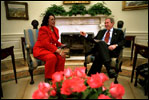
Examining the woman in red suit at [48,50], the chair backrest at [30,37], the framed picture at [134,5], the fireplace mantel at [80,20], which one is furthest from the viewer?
the fireplace mantel at [80,20]

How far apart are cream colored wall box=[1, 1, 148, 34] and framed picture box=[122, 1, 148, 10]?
11cm

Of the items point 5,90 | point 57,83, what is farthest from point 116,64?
point 5,90

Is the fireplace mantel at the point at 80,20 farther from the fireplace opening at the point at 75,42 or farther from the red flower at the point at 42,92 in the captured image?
the red flower at the point at 42,92

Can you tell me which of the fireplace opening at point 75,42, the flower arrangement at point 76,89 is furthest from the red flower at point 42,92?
the fireplace opening at point 75,42

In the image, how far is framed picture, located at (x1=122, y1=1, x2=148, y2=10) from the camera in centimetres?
348

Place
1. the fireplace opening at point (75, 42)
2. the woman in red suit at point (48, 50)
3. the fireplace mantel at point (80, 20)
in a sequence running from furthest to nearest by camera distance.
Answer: the fireplace mantel at point (80, 20) → the fireplace opening at point (75, 42) → the woman in red suit at point (48, 50)

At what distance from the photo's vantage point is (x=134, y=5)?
11.7 feet

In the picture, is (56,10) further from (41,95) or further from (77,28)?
(41,95)

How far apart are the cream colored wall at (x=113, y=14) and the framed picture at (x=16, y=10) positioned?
0.37 feet

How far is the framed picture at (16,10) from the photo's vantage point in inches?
140

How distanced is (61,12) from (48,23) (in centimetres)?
149

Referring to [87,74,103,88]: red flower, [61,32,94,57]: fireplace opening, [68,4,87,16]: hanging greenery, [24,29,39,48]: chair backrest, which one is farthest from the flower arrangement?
[68,4,87,16]: hanging greenery

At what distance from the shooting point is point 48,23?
227cm

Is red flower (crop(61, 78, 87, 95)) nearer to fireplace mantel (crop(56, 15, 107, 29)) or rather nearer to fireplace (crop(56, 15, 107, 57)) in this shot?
fireplace (crop(56, 15, 107, 57))
